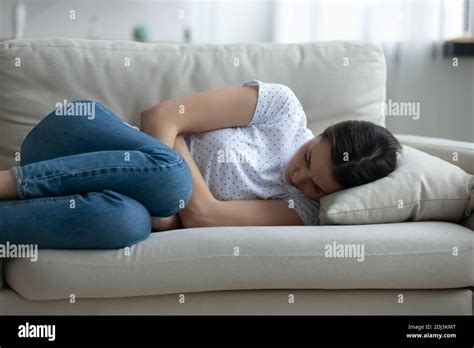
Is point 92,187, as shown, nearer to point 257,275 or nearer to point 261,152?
point 257,275

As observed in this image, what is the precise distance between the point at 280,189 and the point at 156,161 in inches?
15.2

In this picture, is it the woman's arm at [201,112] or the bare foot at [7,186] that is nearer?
the bare foot at [7,186]

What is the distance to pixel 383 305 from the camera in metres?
1.58

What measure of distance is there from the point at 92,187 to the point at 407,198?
2.36 ft

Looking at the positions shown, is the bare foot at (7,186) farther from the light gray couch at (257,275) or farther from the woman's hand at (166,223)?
the woman's hand at (166,223)

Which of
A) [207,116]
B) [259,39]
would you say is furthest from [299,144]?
[259,39]

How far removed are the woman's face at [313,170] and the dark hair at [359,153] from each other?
0.02m

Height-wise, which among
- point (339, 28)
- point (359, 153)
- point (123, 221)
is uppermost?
point (339, 28)

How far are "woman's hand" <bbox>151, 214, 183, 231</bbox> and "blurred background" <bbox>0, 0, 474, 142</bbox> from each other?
1706 millimetres

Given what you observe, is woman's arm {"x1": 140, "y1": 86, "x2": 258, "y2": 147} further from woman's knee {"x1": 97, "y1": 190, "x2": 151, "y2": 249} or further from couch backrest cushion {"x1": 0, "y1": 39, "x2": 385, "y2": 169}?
woman's knee {"x1": 97, "y1": 190, "x2": 151, "y2": 249}

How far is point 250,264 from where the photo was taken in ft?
4.94

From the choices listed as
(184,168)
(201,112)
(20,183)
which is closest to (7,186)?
(20,183)

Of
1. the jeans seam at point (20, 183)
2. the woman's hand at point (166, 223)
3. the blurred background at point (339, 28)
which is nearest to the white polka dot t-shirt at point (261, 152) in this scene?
the woman's hand at point (166, 223)

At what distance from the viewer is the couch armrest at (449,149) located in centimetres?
185
